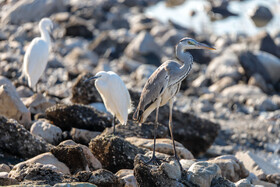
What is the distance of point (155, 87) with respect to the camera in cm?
634

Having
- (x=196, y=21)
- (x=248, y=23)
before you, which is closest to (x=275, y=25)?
(x=248, y=23)

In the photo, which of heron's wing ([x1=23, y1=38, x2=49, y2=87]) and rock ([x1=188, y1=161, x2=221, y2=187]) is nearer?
rock ([x1=188, y1=161, x2=221, y2=187])

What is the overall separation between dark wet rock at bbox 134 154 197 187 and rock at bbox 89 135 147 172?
0.98 m

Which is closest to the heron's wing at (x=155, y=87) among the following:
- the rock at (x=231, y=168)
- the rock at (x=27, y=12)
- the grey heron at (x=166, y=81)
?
the grey heron at (x=166, y=81)

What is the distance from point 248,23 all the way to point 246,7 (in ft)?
15.9

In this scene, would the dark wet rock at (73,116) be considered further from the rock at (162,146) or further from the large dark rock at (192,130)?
the large dark rock at (192,130)

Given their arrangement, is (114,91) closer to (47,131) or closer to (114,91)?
(114,91)

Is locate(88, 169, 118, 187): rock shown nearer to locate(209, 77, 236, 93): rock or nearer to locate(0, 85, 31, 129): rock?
locate(0, 85, 31, 129): rock

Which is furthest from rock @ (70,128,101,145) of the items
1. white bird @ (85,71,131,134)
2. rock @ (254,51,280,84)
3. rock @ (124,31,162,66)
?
rock @ (124,31,162,66)

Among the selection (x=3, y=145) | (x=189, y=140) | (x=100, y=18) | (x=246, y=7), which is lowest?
(x=246, y=7)

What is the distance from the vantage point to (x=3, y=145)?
267 inches

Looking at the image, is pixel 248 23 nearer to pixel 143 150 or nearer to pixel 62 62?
pixel 62 62

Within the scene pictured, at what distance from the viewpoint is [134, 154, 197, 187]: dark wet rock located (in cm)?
551

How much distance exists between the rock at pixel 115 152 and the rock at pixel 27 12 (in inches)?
639
